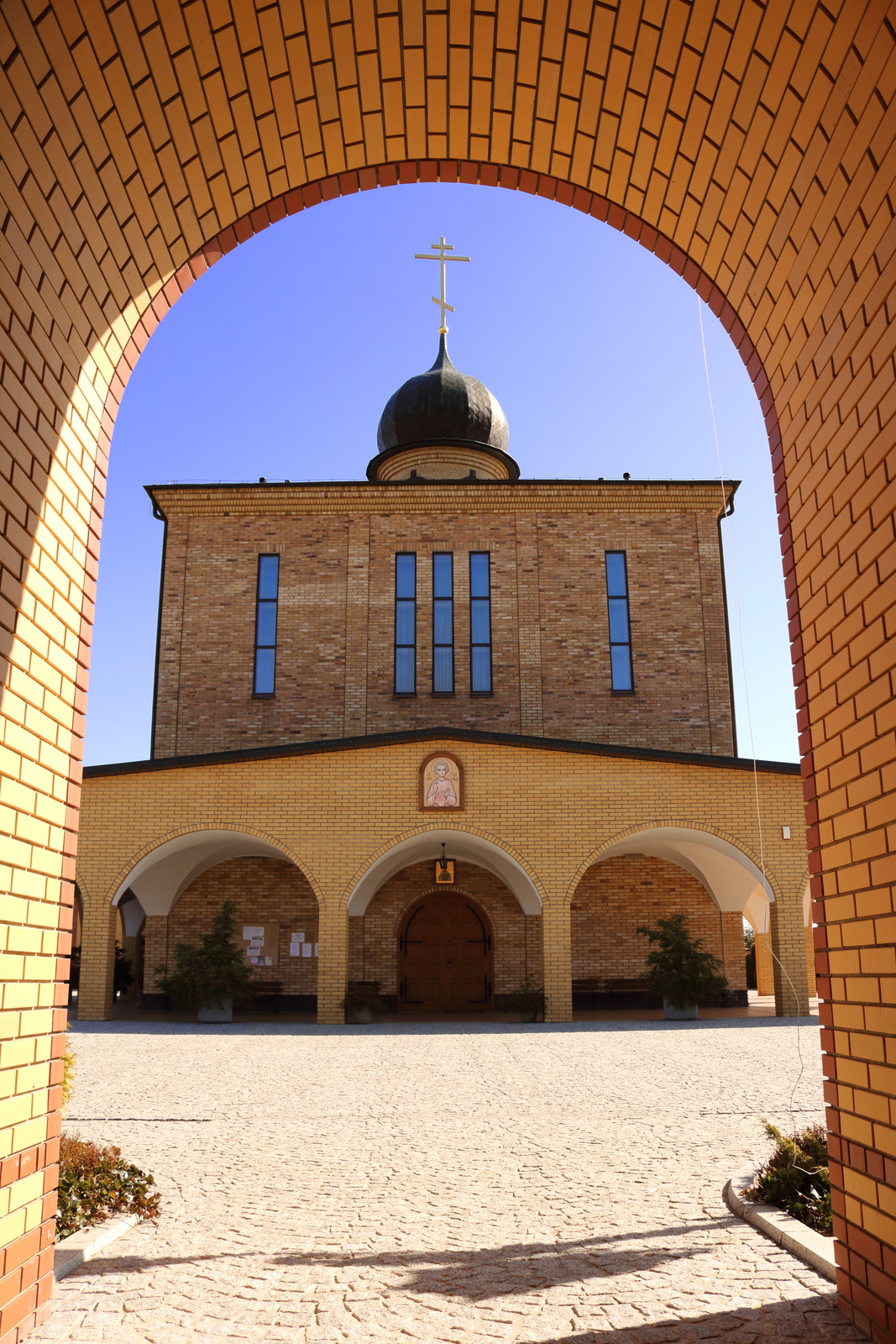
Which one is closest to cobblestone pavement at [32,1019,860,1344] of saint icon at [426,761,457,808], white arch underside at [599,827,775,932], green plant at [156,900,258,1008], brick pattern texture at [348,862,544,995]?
saint icon at [426,761,457,808]

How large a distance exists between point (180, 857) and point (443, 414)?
46.3 ft

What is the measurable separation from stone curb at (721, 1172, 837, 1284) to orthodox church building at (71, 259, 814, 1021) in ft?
42.5

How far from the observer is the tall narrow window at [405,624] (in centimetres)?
2358

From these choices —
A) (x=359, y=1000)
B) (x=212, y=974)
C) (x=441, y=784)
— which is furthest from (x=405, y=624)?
(x=212, y=974)

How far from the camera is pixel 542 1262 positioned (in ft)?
14.5

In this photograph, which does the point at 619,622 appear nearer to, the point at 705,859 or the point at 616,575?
the point at 616,575

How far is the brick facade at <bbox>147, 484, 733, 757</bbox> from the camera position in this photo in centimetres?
2323

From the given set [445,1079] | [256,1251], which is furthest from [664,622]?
[256,1251]

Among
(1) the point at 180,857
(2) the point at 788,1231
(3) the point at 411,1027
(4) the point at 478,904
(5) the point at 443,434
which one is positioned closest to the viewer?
(2) the point at 788,1231

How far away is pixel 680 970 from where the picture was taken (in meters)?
18.6

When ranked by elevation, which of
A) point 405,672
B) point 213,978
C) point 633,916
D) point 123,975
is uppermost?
point 405,672

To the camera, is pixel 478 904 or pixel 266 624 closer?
pixel 478 904

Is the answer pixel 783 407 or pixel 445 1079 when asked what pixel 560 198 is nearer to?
pixel 783 407

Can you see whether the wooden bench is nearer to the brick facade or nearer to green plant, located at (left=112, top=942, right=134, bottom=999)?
green plant, located at (left=112, top=942, right=134, bottom=999)
